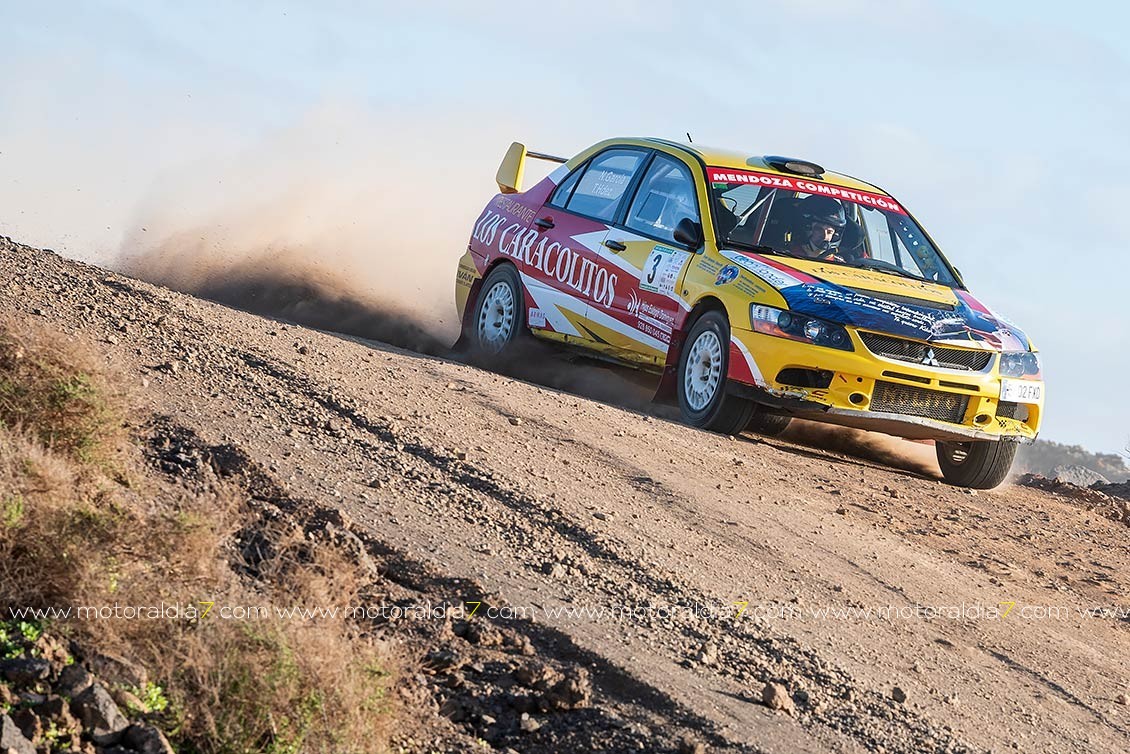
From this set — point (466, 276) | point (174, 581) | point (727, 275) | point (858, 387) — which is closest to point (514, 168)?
point (466, 276)

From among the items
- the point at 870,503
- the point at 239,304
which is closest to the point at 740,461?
the point at 870,503

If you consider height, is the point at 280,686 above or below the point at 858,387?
below

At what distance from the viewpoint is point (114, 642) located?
454 cm

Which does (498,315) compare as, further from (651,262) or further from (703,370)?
(703,370)

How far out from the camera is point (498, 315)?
11.1 meters

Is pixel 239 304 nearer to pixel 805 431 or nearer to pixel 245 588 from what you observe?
pixel 805 431

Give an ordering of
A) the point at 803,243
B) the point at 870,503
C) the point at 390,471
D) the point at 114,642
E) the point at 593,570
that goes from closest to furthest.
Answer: the point at 114,642
the point at 593,570
the point at 390,471
the point at 870,503
the point at 803,243

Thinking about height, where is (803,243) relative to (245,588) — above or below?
above

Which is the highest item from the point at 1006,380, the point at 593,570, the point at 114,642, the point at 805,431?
the point at 1006,380

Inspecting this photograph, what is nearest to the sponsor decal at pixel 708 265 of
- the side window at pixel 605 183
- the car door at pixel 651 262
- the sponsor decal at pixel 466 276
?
the car door at pixel 651 262

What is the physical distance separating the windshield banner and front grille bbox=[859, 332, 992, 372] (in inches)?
64.4

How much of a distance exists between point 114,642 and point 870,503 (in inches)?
184

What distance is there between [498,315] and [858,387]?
10.6ft

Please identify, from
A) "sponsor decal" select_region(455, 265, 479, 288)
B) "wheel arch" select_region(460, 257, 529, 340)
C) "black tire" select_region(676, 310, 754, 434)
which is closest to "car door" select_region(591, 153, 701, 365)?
"black tire" select_region(676, 310, 754, 434)
